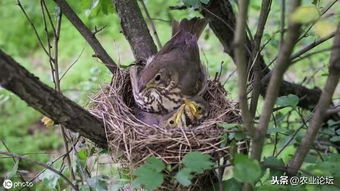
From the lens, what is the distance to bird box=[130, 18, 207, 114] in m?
3.11

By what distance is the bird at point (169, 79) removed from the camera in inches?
122

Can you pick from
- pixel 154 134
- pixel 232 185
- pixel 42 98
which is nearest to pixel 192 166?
pixel 232 185

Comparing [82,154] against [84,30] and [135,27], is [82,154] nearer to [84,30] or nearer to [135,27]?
[84,30]

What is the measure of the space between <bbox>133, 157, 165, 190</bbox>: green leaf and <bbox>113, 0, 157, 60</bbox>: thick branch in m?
1.33

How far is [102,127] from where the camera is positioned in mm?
2395

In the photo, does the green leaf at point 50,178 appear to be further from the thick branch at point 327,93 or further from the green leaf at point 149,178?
the thick branch at point 327,93

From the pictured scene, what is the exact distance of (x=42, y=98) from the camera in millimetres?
1855

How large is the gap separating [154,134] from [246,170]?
39.0 inches

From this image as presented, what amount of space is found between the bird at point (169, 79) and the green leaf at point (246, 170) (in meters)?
1.24

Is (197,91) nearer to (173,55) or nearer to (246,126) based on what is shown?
(173,55)

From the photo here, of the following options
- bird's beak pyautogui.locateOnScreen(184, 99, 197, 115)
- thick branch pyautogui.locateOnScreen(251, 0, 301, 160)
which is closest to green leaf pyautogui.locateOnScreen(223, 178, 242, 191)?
thick branch pyautogui.locateOnScreen(251, 0, 301, 160)

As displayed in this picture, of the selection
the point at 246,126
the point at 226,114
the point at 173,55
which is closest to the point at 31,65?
the point at 173,55

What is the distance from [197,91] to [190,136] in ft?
2.16

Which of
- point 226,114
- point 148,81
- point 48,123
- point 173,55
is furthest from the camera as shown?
point 173,55
